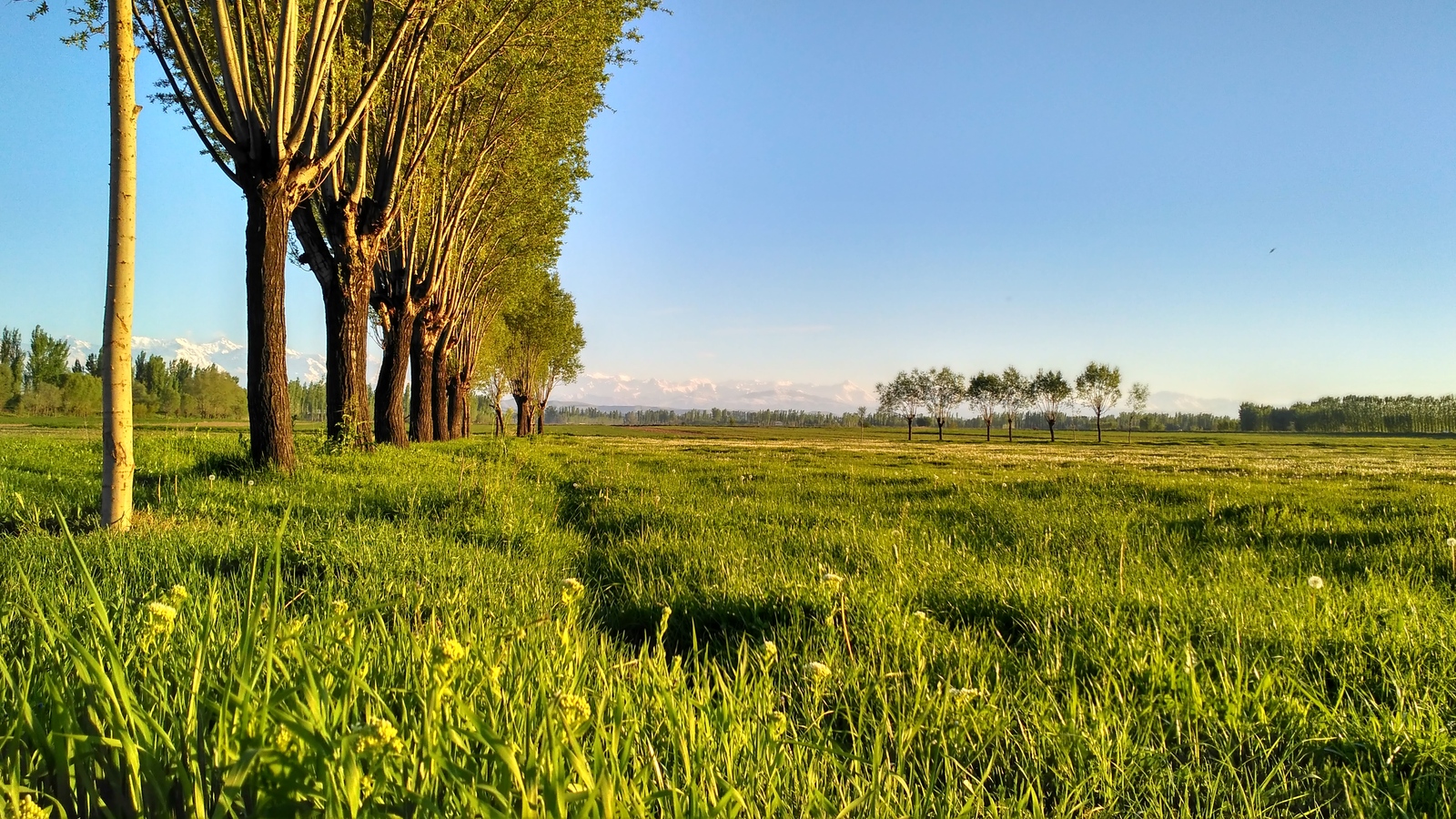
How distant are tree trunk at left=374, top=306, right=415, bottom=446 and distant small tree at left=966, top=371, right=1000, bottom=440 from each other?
9663 centimetres

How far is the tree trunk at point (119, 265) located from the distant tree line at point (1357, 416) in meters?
198

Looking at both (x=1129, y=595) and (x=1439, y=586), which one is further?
(x=1439, y=586)

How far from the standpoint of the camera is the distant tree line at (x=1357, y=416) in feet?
496

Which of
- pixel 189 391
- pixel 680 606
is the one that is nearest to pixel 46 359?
pixel 189 391

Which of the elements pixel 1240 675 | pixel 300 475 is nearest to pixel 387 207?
pixel 300 475

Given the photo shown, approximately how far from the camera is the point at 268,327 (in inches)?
350

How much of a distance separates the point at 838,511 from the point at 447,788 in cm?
702

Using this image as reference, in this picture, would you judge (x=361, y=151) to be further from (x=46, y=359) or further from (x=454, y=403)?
(x=46, y=359)

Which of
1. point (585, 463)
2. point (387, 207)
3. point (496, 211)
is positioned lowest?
point (585, 463)

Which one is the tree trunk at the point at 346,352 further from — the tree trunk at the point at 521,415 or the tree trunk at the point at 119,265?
the tree trunk at the point at 521,415

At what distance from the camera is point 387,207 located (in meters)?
13.0

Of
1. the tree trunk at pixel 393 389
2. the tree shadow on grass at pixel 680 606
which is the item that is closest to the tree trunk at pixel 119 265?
the tree shadow on grass at pixel 680 606

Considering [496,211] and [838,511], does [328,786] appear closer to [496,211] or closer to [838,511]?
[838,511]

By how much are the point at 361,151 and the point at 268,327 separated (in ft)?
17.3
